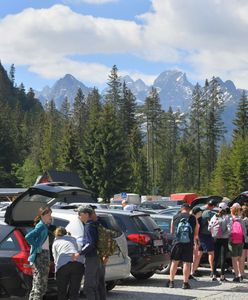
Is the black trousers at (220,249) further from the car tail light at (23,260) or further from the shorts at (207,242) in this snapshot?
the car tail light at (23,260)

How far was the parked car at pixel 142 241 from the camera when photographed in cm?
1259

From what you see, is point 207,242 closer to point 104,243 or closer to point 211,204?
point 211,204

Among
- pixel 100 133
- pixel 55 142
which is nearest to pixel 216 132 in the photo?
pixel 55 142

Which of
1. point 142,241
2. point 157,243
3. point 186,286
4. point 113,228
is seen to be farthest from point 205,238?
point 113,228

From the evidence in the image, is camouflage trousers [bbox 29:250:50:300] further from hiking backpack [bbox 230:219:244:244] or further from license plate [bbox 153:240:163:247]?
hiking backpack [bbox 230:219:244:244]

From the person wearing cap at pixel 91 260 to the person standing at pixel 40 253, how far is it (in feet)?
2.25

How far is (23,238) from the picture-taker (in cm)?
932

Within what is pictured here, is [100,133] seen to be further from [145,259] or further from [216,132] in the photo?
[145,259]

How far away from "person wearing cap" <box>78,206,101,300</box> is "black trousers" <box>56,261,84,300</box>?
0.56 ft

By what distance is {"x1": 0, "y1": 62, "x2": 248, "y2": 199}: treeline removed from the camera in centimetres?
7131

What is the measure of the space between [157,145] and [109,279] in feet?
327

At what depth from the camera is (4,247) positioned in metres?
9.23

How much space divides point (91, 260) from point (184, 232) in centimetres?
449

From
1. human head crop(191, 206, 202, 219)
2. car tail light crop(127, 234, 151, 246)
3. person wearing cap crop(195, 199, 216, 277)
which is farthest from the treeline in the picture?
car tail light crop(127, 234, 151, 246)
